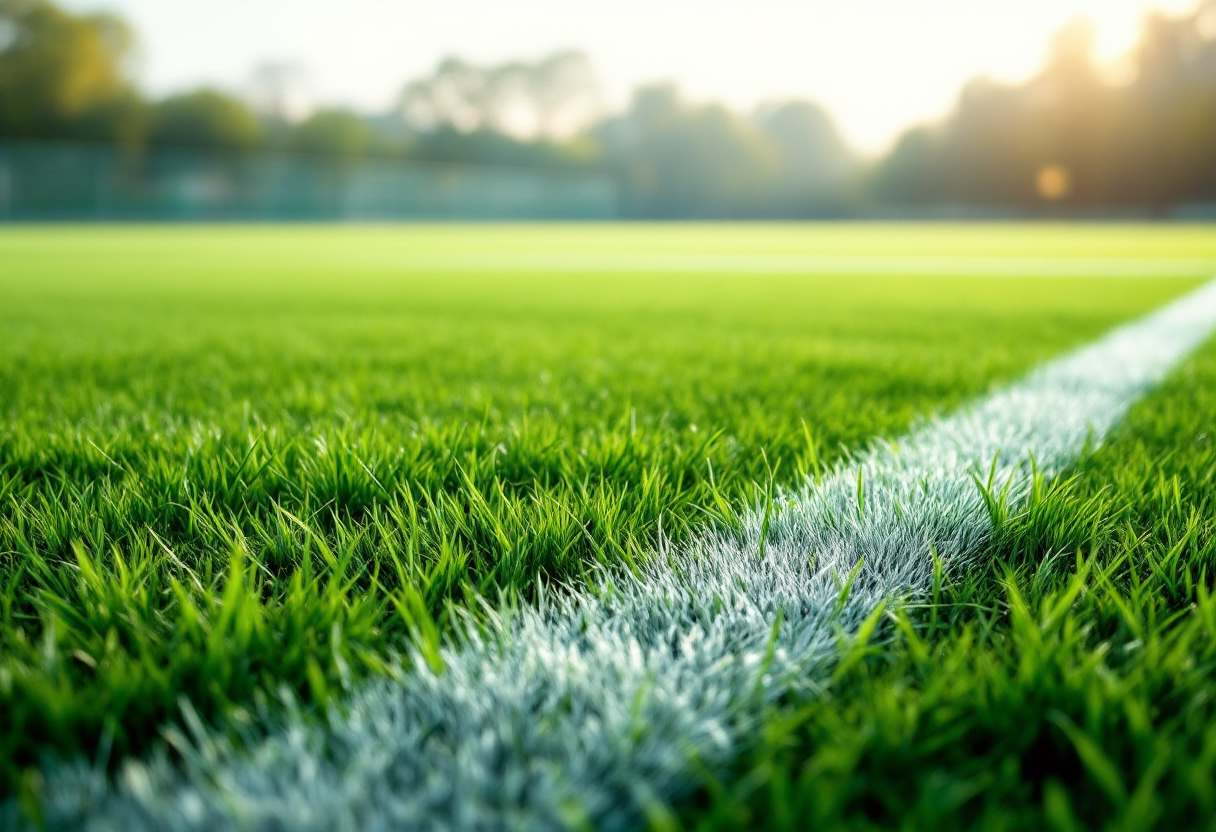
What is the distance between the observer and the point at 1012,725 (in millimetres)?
750

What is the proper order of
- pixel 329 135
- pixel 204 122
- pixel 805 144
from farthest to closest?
pixel 805 144, pixel 329 135, pixel 204 122

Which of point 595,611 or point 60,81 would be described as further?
point 60,81

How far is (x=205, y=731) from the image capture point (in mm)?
750

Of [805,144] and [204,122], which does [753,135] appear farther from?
[204,122]

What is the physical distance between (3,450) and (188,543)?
0.80m

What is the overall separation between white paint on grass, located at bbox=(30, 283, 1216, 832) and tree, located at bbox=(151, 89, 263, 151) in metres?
55.6

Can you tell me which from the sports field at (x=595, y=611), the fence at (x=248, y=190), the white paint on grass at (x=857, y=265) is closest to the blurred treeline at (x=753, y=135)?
the fence at (x=248, y=190)

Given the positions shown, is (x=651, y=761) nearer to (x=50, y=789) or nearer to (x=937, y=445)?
(x=50, y=789)

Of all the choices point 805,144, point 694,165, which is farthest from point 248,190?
point 805,144

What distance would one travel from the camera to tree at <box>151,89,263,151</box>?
4925 centimetres

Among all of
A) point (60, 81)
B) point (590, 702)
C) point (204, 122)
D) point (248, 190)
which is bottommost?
point (590, 702)

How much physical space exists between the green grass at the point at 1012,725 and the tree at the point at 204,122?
5586 centimetres

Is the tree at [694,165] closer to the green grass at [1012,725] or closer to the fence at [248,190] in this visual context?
the fence at [248,190]

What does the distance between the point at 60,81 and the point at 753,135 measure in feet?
148
